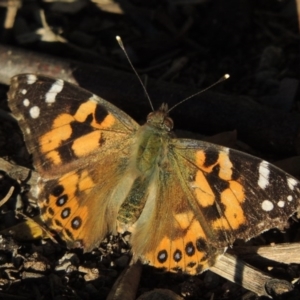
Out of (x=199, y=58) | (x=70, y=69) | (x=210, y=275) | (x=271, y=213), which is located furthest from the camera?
(x=199, y=58)

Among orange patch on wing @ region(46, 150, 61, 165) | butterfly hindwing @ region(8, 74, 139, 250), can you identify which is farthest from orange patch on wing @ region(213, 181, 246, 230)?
orange patch on wing @ region(46, 150, 61, 165)

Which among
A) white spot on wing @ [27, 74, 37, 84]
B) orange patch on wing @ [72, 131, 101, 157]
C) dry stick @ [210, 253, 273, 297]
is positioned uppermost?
white spot on wing @ [27, 74, 37, 84]

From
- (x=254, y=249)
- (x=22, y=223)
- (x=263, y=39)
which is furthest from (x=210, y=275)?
(x=263, y=39)

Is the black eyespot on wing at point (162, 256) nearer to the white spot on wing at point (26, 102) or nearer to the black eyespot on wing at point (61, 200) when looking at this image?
the black eyespot on wing at point (61, 200)

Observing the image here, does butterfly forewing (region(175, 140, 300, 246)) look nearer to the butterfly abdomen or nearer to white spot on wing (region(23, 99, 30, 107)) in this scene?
the butterfly abdomen

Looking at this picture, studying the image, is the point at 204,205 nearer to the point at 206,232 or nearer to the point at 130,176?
the point at 206,232

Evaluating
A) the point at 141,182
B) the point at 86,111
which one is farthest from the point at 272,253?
the point at 86,111
